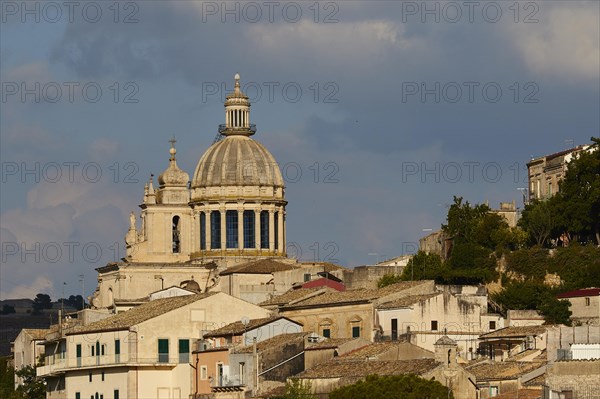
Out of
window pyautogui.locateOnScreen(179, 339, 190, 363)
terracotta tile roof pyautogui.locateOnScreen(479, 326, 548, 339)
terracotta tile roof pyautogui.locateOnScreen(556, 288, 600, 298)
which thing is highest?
terracotta tile roof pyautogui.locateOnScreen(556, 288, 600, 298)

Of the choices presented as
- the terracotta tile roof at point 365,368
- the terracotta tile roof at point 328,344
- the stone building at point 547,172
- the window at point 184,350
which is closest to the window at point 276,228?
the stone building at point 547,172

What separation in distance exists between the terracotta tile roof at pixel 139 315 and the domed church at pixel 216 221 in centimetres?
2040

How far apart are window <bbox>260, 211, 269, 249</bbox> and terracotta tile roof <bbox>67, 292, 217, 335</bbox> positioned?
22821mm

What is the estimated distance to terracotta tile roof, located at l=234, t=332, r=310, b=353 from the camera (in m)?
91.1

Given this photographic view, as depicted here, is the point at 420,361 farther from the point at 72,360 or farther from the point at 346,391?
the point at 72,360

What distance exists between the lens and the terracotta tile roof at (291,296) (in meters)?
107

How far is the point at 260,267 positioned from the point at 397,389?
4406cm

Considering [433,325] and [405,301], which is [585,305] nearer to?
[433,325]

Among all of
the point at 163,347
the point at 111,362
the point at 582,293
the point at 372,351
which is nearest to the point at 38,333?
the point at 111,362

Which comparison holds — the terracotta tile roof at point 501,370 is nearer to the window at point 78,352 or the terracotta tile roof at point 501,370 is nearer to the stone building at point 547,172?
the window at point 78,352

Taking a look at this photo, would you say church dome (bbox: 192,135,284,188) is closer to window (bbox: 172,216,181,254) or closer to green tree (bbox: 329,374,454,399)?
window (bbox: 172,216,181,254)

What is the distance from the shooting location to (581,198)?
360 ft

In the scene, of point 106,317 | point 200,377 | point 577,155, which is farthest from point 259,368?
point 577,155

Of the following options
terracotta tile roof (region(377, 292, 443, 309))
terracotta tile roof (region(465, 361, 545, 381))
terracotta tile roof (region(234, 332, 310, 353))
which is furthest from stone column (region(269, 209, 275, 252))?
terracotta tile roof (region(465, 361, 545, 381))
